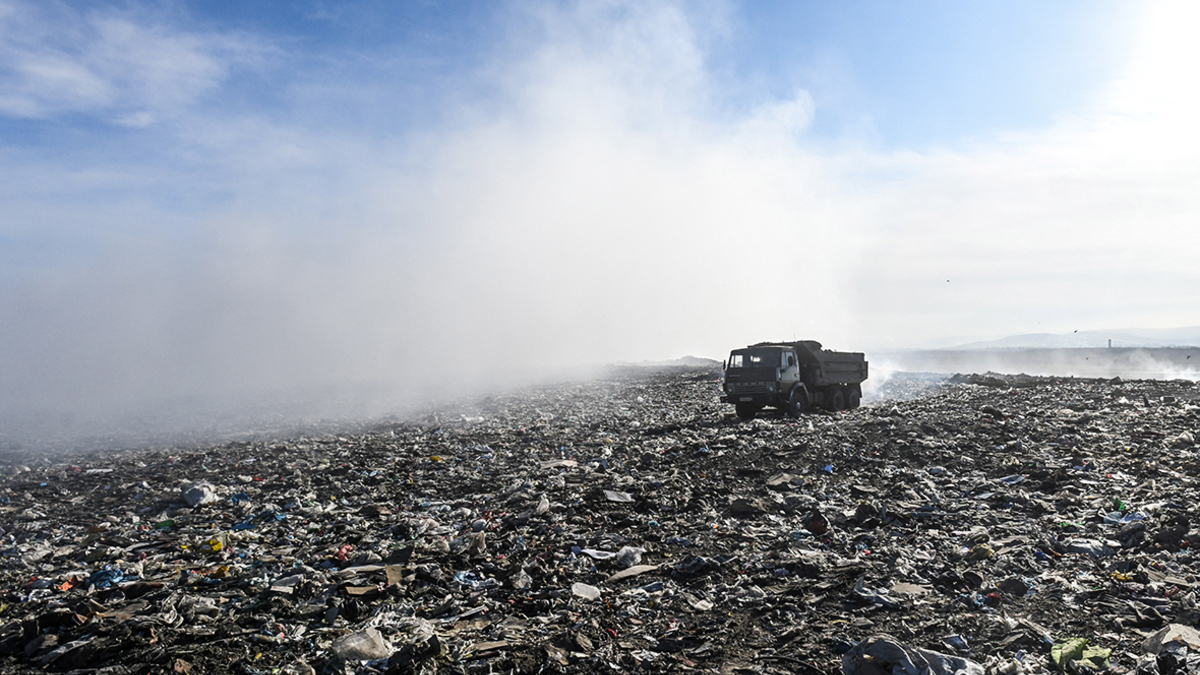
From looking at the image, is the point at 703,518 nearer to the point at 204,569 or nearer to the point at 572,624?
the point at 572,624

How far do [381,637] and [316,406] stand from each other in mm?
20295

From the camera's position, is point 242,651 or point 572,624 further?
point 572,624

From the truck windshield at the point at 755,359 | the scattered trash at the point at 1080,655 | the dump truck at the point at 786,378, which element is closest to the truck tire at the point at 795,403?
the dump truck at the point at 786,378

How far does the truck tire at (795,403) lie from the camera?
16266mm

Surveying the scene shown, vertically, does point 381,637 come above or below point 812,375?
below

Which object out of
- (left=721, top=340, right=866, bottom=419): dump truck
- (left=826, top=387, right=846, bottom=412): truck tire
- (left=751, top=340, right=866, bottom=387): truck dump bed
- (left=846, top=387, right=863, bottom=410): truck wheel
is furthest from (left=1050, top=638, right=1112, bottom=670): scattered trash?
(left=846, top=387, right=863, bottom=410): truck wheel

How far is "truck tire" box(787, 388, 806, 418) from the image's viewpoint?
53.4 feet

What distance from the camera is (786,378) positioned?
53.5 feet

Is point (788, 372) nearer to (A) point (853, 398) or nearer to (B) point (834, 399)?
(B) point (834, 399)

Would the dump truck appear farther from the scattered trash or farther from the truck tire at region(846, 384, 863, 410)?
the scattered trash

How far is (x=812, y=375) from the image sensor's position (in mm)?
17656

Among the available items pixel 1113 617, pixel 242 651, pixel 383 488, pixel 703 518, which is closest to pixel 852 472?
pixel 703 518

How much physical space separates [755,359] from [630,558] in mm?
10799

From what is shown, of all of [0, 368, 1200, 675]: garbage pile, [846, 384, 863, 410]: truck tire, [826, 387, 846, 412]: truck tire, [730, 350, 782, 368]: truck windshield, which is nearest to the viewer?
[0, 368, 1200, 675]: garbage pile
